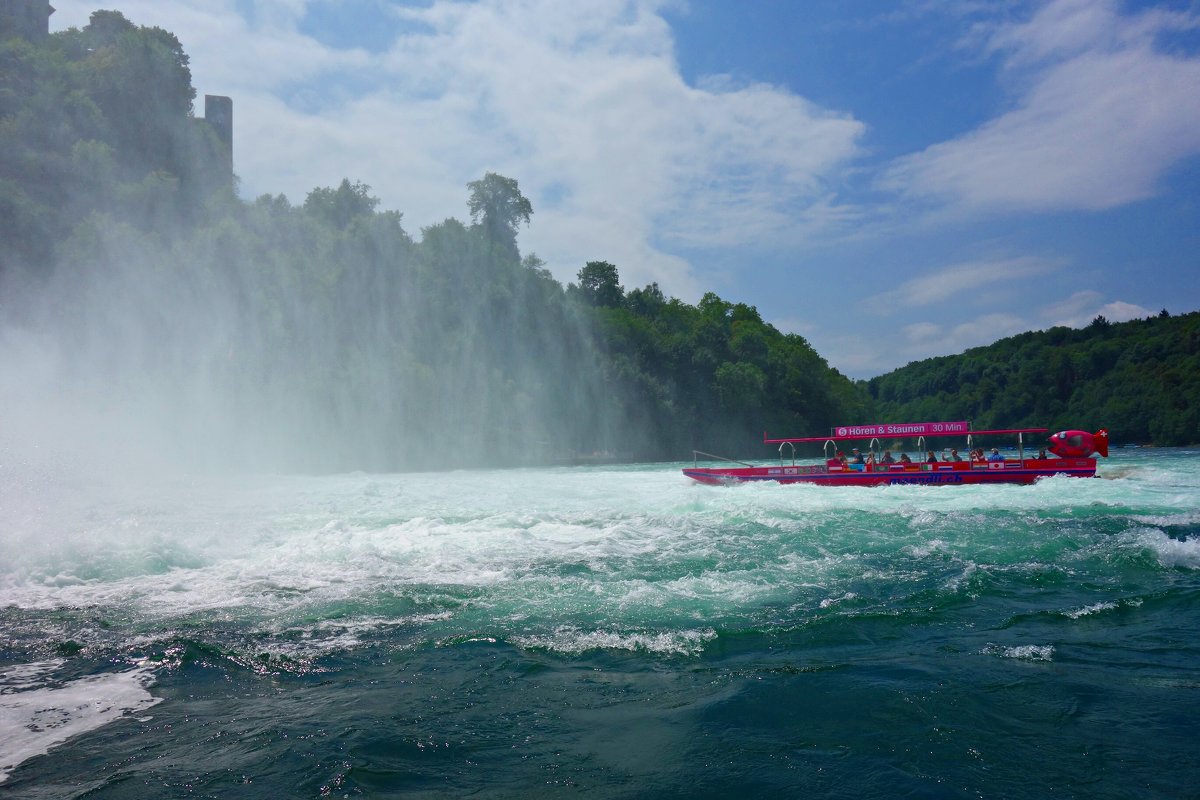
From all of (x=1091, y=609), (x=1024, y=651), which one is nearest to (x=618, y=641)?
(x=1024, y=651)

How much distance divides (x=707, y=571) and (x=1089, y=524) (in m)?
10.2

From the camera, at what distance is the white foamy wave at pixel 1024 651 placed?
772 centimetres

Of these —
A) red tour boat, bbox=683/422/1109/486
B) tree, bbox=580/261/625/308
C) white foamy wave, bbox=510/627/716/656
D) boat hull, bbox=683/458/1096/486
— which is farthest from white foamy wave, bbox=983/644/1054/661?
tree, bbox=580/261/625/308

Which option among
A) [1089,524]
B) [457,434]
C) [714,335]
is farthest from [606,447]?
[1089,524]

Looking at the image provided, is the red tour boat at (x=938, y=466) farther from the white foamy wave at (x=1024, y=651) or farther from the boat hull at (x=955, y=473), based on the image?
the white foamy wave at (x=1024, y=651)

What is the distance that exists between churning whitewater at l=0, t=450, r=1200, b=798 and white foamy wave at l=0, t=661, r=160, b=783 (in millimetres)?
33

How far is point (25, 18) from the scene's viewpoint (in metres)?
59.7

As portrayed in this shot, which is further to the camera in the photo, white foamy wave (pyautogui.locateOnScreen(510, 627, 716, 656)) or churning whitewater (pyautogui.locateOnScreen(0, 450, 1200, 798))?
white foamy wave (pyautogui.locateOnScreen(510, 627, 716, 656))

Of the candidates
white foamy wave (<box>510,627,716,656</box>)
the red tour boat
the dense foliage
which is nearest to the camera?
white foamy wave (<box>510,627,716,656</box>)

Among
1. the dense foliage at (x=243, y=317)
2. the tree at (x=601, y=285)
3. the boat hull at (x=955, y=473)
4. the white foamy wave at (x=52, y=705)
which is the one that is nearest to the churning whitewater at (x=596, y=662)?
the white foamy wave at (x=52, y=705)

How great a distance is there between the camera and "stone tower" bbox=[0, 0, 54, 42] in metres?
57.8

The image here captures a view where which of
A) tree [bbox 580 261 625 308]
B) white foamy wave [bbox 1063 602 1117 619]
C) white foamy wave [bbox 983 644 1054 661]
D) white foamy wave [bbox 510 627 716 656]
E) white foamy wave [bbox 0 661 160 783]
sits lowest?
white foamy wave [bbox 983 644 1054 661]

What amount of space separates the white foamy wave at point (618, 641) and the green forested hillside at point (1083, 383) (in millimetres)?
95224

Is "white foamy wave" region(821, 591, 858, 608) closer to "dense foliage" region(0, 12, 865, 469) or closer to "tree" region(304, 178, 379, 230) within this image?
"dense foliage" region(0, 12, 865, 469)
